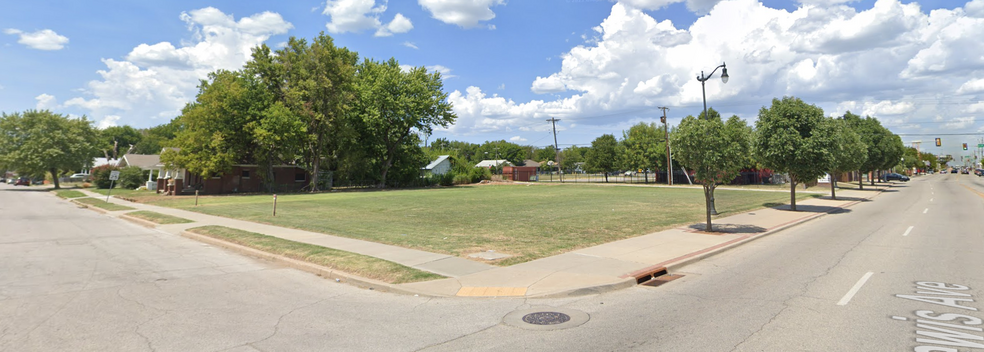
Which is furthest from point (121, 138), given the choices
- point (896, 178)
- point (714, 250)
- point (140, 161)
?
point (896, 178)

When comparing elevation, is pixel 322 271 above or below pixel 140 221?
below

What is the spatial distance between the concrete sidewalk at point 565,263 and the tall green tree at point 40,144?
52343 millimetres

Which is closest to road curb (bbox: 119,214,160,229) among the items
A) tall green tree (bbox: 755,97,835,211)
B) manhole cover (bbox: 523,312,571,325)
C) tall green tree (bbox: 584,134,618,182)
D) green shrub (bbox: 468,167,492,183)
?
manhole cover (bbox: 523,312,571,325)

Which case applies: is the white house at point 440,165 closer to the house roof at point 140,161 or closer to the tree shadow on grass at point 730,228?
the house roof at point 140,161

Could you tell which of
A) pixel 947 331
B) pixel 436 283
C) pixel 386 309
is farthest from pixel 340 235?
pixel 947 331

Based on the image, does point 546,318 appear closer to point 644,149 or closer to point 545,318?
point 545,318

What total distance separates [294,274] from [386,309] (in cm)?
364

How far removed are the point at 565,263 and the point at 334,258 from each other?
195 inches

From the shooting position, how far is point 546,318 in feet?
20.3

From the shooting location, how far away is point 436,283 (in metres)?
8.13

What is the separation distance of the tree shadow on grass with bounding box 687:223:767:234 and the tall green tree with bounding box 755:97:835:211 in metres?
7.51

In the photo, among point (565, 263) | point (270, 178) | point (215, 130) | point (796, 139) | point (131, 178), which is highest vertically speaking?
point (215, 130)

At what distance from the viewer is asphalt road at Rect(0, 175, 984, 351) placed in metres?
5.21

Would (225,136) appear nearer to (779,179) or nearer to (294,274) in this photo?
(294,274)
